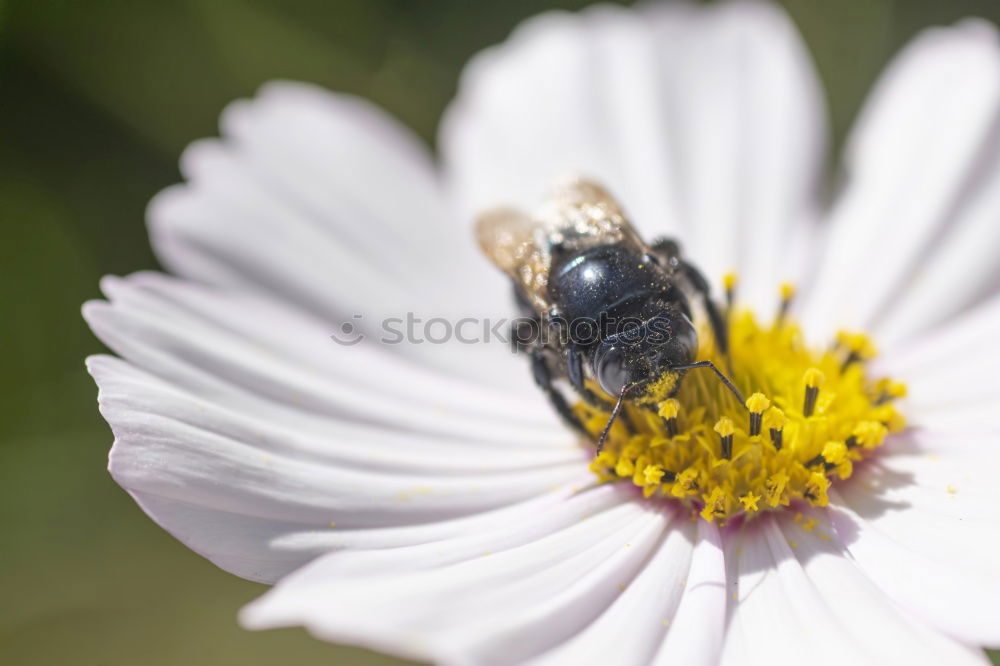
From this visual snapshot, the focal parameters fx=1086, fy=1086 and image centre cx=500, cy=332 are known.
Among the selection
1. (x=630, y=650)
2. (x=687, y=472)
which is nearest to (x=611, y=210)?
(x=687, y=472)

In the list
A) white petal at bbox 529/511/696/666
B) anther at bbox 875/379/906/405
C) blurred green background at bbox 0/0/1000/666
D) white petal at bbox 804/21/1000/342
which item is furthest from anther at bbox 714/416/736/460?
blurred green background at bbox 0/0/1000/666

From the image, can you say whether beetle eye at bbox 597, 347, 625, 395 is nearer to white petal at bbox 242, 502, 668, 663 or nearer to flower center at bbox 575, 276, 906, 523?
flower center at bbox 575, 276, 906, 523

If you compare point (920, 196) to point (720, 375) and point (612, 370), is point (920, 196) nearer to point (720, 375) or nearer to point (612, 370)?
point (720, 375)

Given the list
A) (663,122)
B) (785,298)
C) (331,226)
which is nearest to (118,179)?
(331,226)

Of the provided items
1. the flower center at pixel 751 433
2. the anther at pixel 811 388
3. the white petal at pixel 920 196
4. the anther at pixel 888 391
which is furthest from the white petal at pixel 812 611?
the white petal at pixel 920 196

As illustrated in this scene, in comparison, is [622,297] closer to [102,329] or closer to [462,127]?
[102,329]

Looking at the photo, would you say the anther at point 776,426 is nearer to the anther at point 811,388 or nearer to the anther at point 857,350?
the anther at point 811,388
